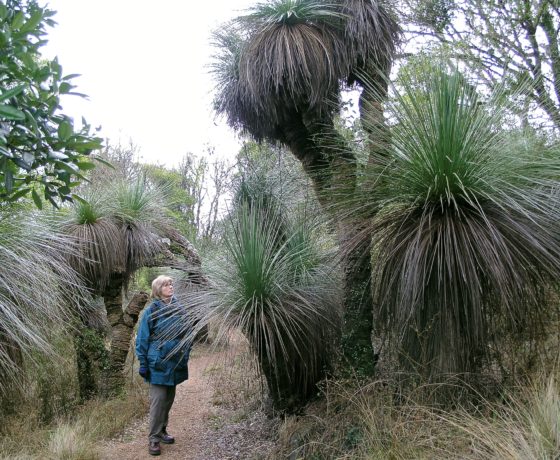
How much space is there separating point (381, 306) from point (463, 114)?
1408mm

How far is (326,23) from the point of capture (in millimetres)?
4711

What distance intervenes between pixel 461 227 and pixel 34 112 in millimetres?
2387

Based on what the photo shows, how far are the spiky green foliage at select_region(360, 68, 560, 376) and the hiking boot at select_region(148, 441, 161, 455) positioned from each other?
2.73 metres

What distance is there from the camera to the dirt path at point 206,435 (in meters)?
4.62

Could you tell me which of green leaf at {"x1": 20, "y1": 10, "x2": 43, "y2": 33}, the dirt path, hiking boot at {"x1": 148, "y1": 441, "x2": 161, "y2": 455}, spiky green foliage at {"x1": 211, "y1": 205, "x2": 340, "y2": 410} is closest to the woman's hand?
the dirt path

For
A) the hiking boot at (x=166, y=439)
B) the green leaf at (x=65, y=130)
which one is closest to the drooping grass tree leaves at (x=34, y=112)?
the green leaf at (x=65, y=130)

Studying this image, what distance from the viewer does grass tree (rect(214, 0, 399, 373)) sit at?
4270 mm

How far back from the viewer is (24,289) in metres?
4.36

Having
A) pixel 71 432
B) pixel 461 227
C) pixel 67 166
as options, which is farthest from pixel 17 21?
pixel 71 432

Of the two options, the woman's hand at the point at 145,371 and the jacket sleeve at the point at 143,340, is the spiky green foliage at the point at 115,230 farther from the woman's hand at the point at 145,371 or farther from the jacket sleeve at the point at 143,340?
the woman's hand at the point at 145,371

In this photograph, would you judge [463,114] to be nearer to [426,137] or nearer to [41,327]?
[426,137]

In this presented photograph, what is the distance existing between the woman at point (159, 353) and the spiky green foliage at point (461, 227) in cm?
226

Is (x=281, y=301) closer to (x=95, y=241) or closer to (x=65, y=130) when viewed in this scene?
(x=65, y=130)

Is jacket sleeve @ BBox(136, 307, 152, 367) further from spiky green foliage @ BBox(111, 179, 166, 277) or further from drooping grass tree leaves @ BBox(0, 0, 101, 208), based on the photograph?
drooping grass tree leaves @ BBox(0, 0, 101, 208)
